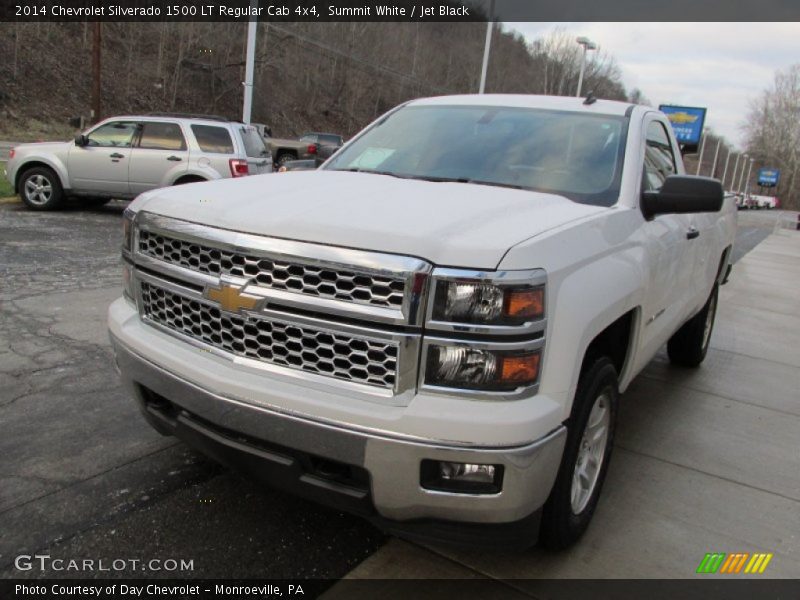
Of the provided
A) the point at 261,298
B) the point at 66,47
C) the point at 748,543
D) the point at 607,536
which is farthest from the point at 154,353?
the point at 66,47

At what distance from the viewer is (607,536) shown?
3.04 metres

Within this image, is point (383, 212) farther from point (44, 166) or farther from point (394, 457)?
point (44, 166)

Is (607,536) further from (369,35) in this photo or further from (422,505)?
(369,35)

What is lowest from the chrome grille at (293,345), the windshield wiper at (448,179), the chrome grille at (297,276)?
the chrome grille at (293,345)

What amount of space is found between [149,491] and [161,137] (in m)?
Result: 9.64

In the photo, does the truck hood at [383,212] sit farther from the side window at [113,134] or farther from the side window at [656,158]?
the side window at [113,134]

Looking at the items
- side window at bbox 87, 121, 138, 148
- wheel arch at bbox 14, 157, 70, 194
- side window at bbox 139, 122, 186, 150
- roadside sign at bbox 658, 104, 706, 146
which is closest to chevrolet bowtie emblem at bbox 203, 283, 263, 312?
side window at bbox 139, 122, 186, 150

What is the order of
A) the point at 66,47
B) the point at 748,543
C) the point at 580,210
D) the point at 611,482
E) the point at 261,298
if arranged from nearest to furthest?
the point at 261,298, the point at 580,210, the point at 748,543, the point at 611,482, the point at 66,47

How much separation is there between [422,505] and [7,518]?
1799mm

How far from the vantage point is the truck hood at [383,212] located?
221 centimetres

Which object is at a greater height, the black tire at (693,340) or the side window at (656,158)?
the side window at (656,158)

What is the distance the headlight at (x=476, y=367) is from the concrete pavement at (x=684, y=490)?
94 centimetres

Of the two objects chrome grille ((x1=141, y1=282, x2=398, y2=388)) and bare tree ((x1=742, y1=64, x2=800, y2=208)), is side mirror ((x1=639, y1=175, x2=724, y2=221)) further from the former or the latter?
bare tree ((x1=742, y1=64, x2=800, y2=208))

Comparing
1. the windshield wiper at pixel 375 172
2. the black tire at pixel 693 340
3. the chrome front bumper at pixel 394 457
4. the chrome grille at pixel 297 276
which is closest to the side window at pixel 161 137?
the windshield wiper at pixel 375 172
